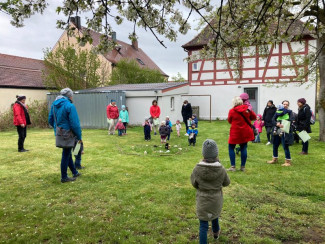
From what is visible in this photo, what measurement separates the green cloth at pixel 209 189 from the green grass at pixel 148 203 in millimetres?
508

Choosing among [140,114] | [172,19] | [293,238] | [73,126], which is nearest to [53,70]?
[140,114]

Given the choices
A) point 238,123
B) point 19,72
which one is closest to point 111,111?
point 238,123

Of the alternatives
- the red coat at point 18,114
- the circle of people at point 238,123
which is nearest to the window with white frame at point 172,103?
the circle of people at point 238,123

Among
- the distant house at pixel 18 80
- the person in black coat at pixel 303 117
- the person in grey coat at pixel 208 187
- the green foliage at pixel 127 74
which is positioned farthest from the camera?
the green foliage at pixel 127 74

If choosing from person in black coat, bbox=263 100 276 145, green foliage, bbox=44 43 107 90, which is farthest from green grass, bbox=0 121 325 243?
green foliage, bbox=44 43 107 90

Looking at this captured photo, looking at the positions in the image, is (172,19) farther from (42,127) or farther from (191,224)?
(42,127)

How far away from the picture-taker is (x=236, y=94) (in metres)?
20.4

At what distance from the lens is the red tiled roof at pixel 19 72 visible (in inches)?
905

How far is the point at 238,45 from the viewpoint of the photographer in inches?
166

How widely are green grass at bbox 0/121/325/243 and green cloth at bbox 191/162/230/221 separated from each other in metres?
0.51

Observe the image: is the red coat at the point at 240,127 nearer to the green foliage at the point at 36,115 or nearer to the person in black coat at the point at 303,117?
the person in black coat at the point at 303,117

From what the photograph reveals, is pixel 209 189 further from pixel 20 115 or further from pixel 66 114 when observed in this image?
pixel 20 115

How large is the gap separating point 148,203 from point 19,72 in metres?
25.6

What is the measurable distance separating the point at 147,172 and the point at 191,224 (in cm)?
267
